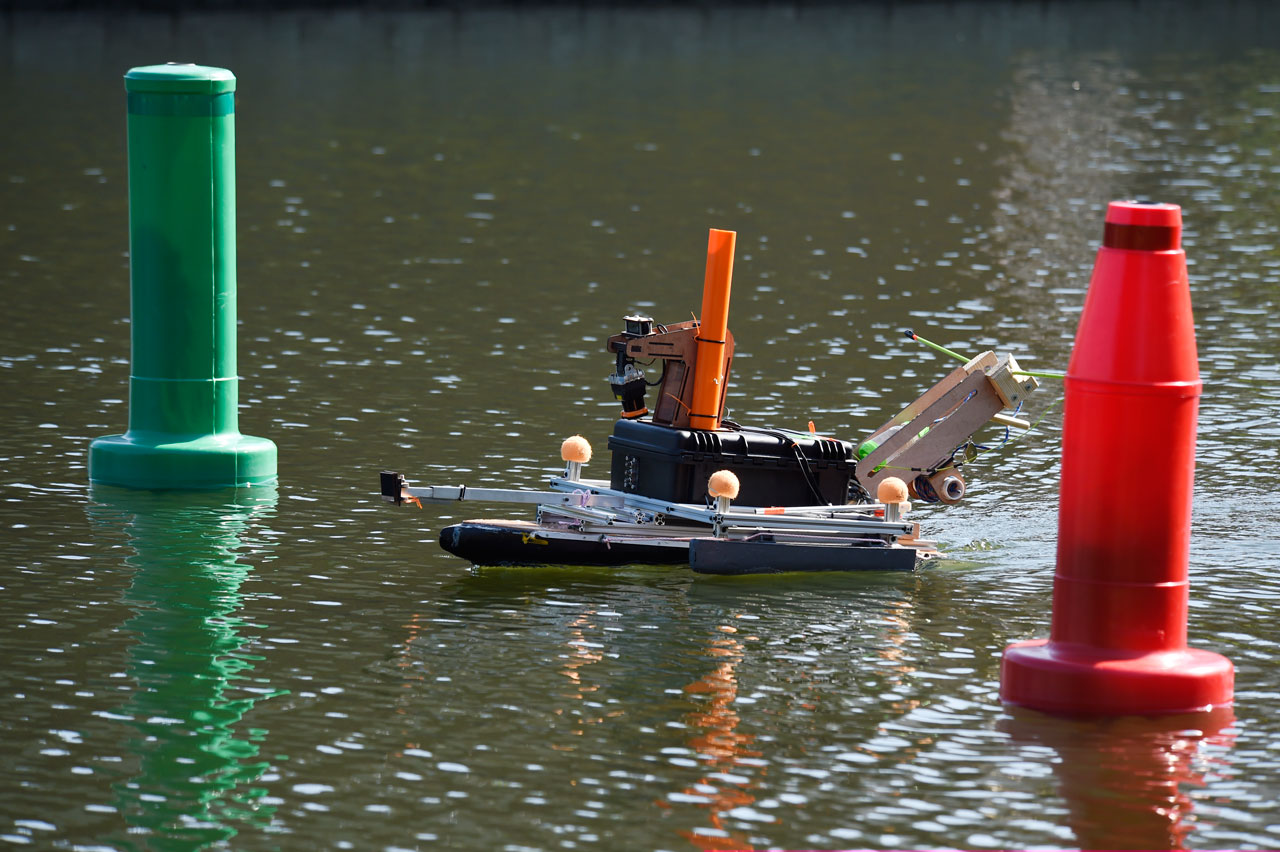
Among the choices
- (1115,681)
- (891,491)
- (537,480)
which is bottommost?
(537,480)

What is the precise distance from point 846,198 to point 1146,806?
2216cm

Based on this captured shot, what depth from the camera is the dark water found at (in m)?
8.80

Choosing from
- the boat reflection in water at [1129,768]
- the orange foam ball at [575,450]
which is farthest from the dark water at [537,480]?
the orange foam ball at [575,450]

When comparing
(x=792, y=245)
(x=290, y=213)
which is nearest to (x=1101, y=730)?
(x=792, y=245)

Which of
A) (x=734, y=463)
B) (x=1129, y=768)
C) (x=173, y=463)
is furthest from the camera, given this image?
(x=173, y=463)

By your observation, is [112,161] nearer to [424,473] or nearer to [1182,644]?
[424,473]

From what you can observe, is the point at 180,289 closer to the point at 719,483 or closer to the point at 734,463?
the point at 734,463

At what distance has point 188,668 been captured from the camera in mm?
10539

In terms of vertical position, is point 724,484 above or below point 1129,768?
above

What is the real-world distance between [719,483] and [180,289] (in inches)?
183

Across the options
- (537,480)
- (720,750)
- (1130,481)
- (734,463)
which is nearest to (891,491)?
(734,463)

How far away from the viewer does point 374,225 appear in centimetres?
2702

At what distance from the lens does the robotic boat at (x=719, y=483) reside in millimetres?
12625

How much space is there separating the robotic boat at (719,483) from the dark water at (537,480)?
0.25 metres
